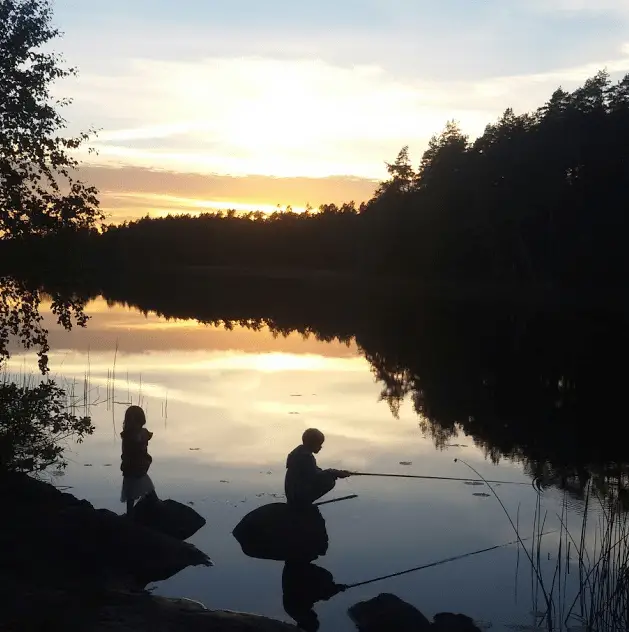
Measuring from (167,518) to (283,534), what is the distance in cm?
153

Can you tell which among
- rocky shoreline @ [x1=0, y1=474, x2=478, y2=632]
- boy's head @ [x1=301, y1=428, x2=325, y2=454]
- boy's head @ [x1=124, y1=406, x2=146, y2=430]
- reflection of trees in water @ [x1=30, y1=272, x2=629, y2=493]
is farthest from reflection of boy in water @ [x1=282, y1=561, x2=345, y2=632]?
reflection of trees in water @ [x1=30, y1=272, x2=629, y2=493]

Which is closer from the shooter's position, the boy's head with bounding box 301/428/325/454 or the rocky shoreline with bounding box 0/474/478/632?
the rocky shoreline with bounding box 0/474/478/632

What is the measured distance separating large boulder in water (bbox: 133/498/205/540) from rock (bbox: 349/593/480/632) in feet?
9.94

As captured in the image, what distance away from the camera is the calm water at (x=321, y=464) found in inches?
335

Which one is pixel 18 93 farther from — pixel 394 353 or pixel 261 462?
pixel 394 353

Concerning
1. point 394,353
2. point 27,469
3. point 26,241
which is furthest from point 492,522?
point 394,353

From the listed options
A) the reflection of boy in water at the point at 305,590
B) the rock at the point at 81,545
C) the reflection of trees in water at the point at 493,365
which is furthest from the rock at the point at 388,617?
the reflection of trees in water at the point at 493,365

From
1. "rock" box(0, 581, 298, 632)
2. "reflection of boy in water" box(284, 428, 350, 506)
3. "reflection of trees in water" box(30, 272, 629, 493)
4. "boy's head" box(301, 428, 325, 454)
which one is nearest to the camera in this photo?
"rock" box(0, 581, 298, 632)

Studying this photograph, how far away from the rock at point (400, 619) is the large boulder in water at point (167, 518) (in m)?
3.03

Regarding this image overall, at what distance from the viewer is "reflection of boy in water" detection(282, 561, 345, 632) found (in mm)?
7900

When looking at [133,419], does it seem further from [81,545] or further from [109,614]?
[109,614]

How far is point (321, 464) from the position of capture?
13672 millimetres

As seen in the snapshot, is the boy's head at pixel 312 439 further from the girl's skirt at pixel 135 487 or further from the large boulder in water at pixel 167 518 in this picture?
the girl's skirt at pixel 135 487

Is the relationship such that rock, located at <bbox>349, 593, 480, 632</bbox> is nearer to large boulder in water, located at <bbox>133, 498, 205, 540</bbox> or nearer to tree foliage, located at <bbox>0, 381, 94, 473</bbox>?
large boulder in water, located at <bbox>133, 498, 205, 540</bbox>
